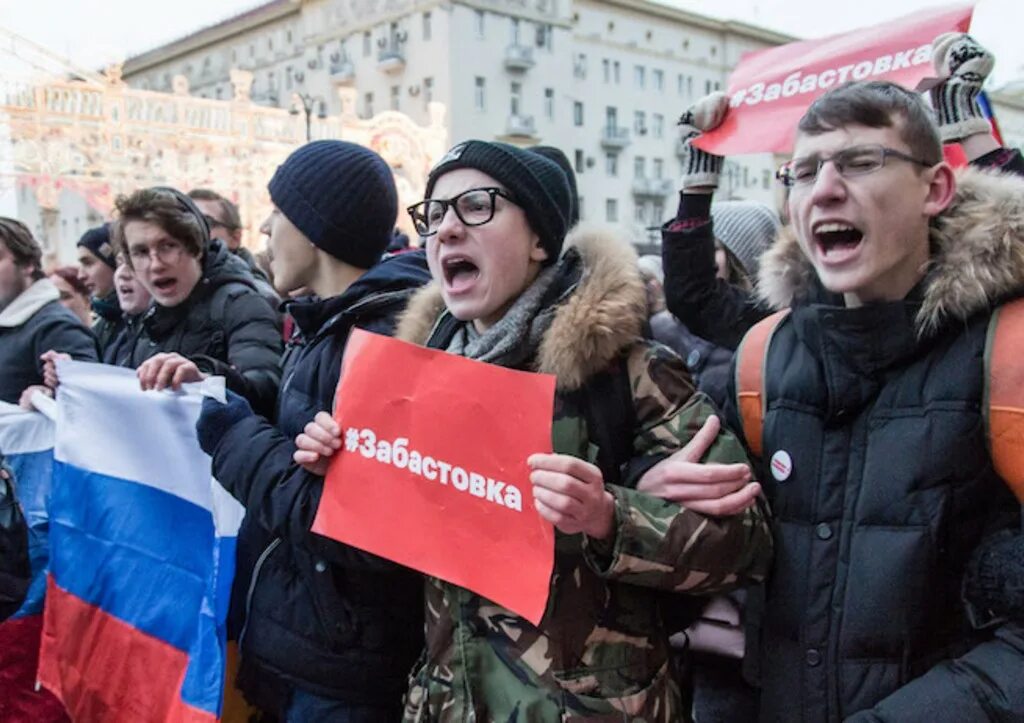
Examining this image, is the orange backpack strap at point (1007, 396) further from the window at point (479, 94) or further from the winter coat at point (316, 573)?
the window at point (479, 94)

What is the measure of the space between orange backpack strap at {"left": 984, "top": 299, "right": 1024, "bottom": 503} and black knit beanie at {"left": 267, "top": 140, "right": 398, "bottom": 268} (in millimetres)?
1657

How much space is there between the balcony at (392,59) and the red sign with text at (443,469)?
4498cm

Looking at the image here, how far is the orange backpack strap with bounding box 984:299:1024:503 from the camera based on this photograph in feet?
4.59

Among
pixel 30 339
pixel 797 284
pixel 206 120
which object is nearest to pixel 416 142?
pixel 206 120

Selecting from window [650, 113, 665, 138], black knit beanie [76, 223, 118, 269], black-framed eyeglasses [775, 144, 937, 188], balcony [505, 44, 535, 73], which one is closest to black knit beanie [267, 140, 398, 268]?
black-framed eyeglasses [775, 144, 937, 188]

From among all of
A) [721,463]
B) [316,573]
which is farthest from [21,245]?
[721,463]

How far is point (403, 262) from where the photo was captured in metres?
2.41

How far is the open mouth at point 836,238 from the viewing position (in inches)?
63.1

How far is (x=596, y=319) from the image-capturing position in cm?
166

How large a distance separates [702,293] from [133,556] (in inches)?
74.9

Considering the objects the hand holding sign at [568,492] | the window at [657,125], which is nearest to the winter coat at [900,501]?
the hand holding sign at [568,492]

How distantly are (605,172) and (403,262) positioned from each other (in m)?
49.3

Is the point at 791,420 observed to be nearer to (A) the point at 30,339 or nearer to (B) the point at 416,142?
(A) the point at 30,339

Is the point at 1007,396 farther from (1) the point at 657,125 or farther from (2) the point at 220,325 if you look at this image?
(1) the point at 657,125
